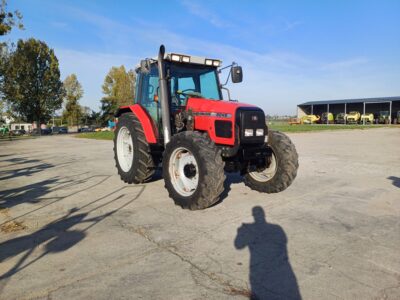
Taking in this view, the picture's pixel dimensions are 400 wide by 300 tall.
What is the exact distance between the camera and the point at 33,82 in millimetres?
43500

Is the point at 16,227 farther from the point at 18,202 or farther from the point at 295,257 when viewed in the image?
the point at 295,257

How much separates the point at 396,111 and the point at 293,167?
50523 millimetres

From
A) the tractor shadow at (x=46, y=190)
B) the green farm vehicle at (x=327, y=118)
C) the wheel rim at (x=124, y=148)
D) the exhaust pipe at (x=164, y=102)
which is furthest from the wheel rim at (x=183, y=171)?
the green farm vehicle at (x=327, y=118)

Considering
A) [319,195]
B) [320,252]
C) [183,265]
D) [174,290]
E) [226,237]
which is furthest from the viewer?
[319,195]

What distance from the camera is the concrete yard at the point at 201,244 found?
2670 millimetres

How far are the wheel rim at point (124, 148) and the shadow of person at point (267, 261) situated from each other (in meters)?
3.87

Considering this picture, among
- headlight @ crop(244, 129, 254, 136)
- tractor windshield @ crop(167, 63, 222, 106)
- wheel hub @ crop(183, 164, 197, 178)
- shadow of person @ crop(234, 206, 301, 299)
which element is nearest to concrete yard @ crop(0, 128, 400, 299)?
shadow of person @ crop(234, 206, 301, 299)

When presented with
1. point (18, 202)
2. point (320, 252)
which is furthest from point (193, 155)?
point (18, 202)

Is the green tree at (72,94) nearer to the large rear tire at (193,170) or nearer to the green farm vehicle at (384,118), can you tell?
the green farm vehicle at (384,118)

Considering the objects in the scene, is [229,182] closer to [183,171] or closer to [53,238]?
[183,171]

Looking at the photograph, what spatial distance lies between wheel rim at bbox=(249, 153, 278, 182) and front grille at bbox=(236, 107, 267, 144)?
0.57 meters

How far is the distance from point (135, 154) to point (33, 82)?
43.6 metres

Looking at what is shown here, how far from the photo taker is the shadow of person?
2.60 m

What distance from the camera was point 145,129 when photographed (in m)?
6.36
